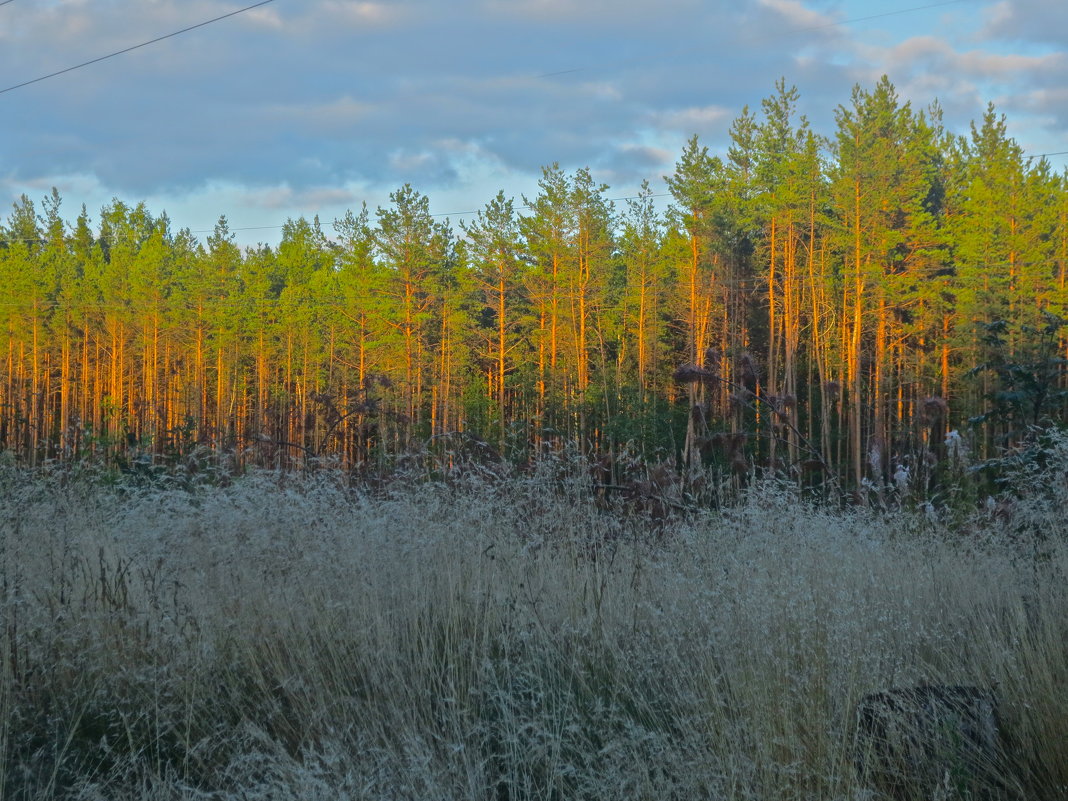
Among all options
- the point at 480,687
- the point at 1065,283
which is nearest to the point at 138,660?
the point at 480,687

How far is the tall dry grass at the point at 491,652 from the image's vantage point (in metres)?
2.71

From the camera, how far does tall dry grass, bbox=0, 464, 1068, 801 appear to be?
271cm

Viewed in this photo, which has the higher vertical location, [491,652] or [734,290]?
[734,290]

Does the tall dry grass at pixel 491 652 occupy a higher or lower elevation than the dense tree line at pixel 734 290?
lower

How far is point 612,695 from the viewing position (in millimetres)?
3109

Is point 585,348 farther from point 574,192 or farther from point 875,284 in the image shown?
point 875,284

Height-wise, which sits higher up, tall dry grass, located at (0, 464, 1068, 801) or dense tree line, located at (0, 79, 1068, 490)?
dense tree line, located at (0, 79, 1068, 490)

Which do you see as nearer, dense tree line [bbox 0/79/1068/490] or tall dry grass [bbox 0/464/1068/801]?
tall dry grass [bbox 0/464/1068/801]

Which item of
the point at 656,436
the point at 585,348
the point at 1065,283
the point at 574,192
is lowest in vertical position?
the point at 656,436

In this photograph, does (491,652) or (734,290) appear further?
(734,290)

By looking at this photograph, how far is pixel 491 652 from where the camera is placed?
357 cm

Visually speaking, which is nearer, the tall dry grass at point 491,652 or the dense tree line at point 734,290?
the tall dry grass at point 491,652

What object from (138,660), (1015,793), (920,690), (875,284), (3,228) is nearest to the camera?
(1015,793)

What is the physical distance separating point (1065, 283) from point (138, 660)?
137 feet
